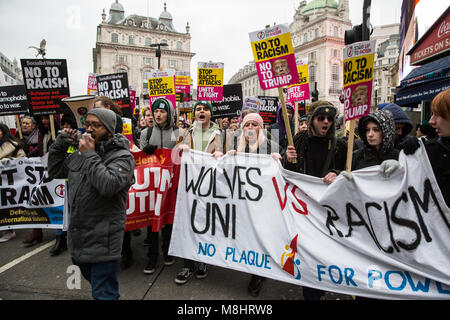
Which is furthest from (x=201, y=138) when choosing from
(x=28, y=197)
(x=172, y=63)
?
(x=172, y=63)

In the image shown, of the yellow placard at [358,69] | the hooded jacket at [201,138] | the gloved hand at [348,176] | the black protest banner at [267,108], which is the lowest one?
the gloved hand at [348,176]

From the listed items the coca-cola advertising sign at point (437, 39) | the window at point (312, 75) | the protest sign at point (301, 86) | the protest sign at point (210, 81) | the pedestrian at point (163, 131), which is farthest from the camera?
the window at point (312, 75)

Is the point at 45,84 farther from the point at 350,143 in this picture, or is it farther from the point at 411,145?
the point at 411,145

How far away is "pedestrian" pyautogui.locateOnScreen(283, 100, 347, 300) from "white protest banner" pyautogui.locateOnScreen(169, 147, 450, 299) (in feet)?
0.91

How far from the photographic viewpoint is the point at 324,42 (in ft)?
187

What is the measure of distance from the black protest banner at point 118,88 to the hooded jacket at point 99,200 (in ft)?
12.0

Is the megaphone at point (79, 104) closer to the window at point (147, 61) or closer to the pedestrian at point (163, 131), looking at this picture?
the pedestrian at point (163, 131)

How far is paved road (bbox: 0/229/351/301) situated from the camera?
2.92m

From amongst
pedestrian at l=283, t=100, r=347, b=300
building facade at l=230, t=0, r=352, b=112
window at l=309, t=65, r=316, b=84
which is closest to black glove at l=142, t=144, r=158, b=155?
pedestrian at l=283, t=100, r=347, b=300

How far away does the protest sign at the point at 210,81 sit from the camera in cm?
665

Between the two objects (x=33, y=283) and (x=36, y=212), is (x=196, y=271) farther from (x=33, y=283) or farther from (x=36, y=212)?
(x=36, y=212)

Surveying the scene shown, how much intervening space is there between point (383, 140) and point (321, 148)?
1.87 ft

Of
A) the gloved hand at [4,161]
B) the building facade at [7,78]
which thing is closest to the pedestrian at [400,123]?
the gloved hand at [4,161]

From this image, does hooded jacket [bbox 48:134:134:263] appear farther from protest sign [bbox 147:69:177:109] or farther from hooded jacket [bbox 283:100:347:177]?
protest sign [bbox 147:69:177:109]
